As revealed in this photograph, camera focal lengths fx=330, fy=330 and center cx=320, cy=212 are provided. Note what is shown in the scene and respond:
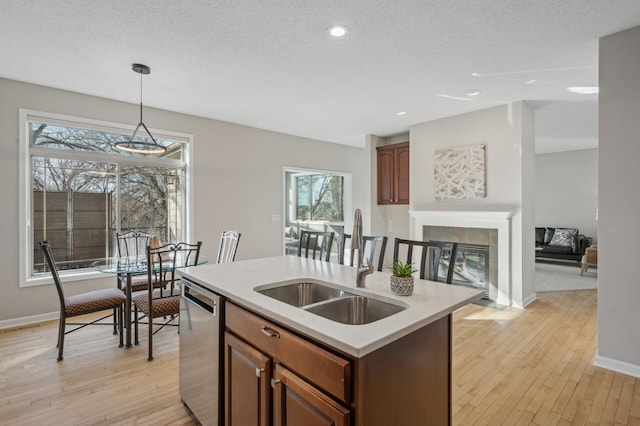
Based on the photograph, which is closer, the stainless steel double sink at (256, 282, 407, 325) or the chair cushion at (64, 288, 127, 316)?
the stainless steel double sink at (256, 282, 407, 325)

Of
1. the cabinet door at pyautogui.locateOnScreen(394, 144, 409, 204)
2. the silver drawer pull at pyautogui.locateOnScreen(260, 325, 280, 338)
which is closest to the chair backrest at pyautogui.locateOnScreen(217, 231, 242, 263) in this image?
the silver drawer pull at pyautogui.locateOnScreen(260, 325, 280, 338)

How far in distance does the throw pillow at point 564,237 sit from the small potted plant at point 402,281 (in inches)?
297

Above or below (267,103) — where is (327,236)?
below

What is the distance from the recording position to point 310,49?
2869mm

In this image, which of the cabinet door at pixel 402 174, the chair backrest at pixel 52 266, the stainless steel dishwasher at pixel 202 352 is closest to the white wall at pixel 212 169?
the cabinet door at pixel 402 174

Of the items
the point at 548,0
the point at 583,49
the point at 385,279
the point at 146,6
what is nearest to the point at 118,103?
the point at 146,6

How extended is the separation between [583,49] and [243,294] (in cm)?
345

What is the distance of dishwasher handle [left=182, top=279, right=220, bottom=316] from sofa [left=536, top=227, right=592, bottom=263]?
774cm

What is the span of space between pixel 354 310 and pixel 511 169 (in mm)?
3661

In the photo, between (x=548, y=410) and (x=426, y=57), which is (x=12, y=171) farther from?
(x=548, y=410)

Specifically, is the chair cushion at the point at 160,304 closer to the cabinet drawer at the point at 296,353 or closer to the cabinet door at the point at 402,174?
the cabinet drawer at the point at 296,353

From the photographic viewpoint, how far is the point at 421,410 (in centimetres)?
136

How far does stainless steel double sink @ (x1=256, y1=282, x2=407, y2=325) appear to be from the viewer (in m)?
1.60

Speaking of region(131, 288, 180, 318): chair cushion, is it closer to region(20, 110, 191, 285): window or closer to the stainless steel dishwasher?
the stainless steel dishwasher
